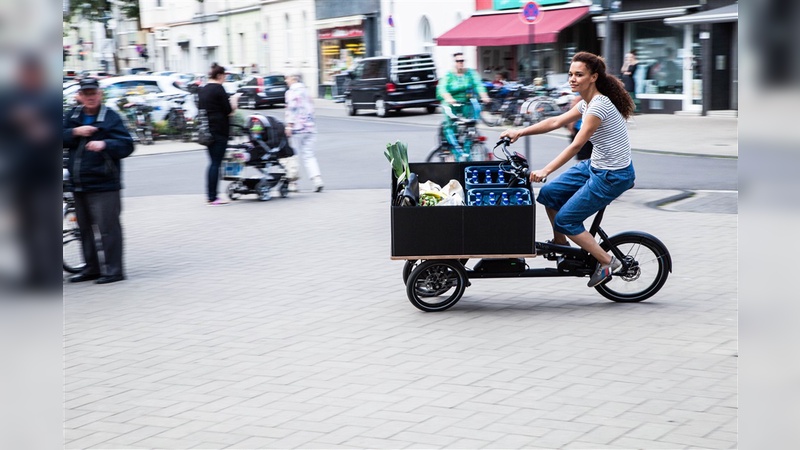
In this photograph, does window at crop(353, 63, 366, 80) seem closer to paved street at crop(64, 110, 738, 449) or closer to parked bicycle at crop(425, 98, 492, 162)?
parked bicycle at crop(425, 98, 492, 162)

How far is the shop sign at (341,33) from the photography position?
49216 mm

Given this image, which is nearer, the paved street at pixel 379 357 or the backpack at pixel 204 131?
the paved street at pixel 379 357

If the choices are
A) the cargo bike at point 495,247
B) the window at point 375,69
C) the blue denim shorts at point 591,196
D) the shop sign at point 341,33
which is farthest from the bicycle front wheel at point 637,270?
the shop sign at point 341,33

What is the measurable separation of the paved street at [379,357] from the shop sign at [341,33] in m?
40.2

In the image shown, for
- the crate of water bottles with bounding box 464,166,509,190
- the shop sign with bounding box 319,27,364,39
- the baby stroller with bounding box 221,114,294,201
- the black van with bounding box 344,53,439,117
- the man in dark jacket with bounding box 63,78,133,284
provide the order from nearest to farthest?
1. the crate of water bottles with bounding box 464,166,509,190
2. the man in dark jacket with bounding box 63,78,133,284
3. the baby stroller with bounding box 221,114,294,201
4. the black van with bounding box 344,53,439,117
5. the shop sign with bounding box 319,27,364,39

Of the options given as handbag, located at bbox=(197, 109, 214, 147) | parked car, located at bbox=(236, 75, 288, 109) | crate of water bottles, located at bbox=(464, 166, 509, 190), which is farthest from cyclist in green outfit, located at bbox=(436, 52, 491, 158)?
parked car, located at bbox=(236, 75, 288, 109)

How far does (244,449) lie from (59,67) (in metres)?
3.50

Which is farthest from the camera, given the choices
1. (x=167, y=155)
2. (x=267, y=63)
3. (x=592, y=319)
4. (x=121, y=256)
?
(x=267, y=63)

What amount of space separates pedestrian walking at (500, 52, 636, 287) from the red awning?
2521 centimetres

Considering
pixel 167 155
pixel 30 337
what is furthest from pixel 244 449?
pixel 167 155

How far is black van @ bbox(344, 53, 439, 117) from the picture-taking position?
3338cm

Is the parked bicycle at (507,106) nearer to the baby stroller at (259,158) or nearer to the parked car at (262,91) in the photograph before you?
the baby stroller at (259,158)

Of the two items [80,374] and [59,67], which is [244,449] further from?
[59,67]

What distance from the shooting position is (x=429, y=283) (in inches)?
282
